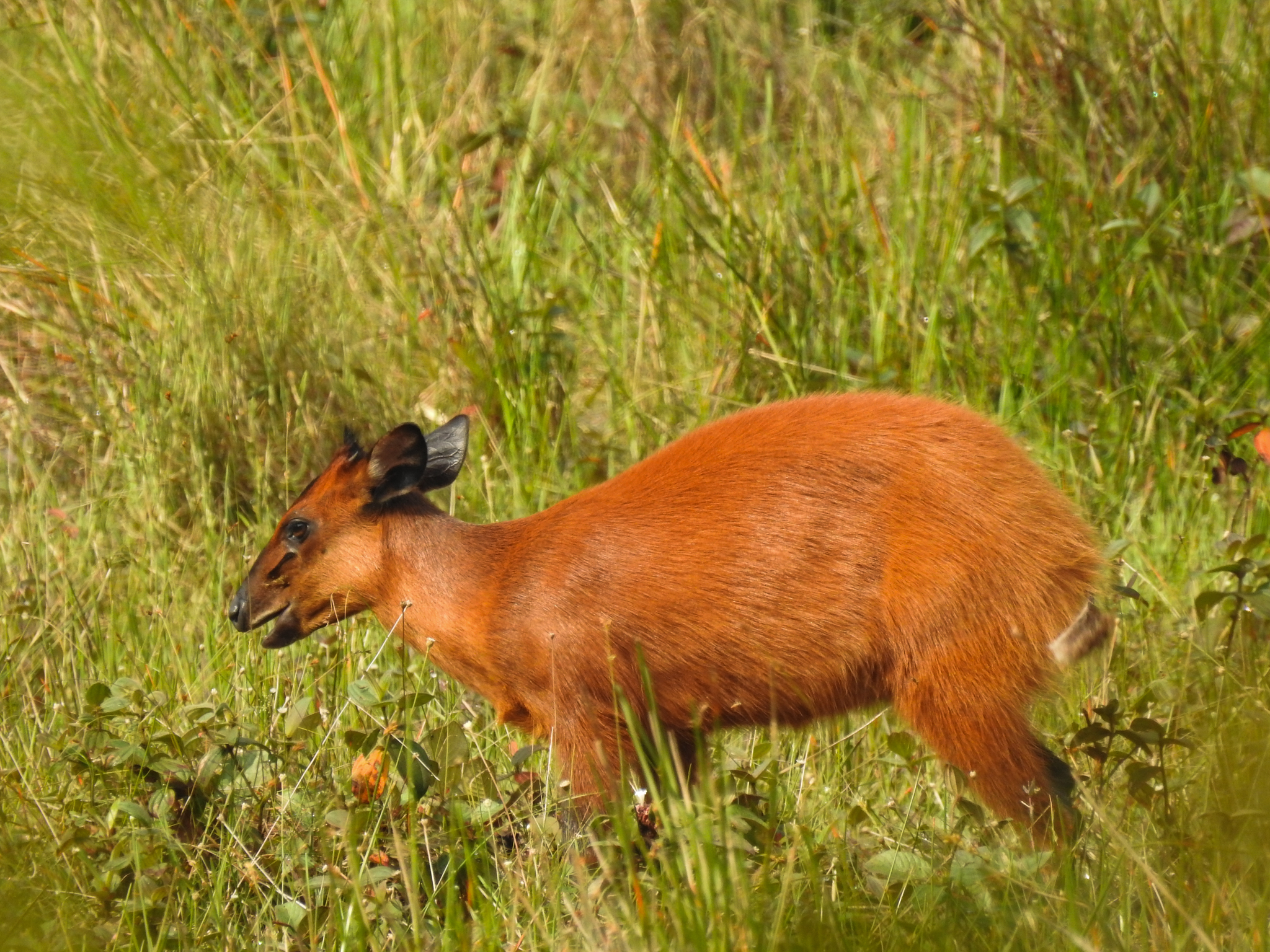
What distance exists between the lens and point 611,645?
3.94 meters

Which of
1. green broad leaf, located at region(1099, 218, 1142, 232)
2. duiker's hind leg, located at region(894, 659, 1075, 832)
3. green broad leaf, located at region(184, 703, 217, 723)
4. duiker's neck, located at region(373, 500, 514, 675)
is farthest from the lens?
green broad leaf, located at region(1099, 218, 1142, 232)

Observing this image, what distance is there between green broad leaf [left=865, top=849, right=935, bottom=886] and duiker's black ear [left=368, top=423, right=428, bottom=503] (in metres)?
1.69

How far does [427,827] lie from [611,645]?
2.05 ft

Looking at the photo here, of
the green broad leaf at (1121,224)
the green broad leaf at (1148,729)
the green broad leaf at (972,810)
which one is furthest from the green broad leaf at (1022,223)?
the green broad leaf at (972,810)

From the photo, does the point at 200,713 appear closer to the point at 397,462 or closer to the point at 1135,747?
the point at 397,462

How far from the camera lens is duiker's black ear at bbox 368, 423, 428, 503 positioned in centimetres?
420

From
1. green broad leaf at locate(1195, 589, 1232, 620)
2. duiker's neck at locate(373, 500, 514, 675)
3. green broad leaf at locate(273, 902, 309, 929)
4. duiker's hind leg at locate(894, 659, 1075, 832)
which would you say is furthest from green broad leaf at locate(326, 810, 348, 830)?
green broad leaf at locate(1195, 589, 1232, 620)

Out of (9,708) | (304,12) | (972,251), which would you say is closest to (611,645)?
(9,708)

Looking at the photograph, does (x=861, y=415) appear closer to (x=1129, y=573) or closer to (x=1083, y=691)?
(x=1083, y=691)

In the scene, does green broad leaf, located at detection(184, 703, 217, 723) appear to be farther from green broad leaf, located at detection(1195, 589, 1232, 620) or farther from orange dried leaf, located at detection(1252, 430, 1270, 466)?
orange dried leaf, located at detection(1252, 430, 1270, 466)

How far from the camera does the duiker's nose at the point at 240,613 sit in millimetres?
4258

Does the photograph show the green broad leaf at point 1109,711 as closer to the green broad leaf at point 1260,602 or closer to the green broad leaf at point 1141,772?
the green broad leaf at point 1141,772

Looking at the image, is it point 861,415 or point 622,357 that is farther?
point 622,357

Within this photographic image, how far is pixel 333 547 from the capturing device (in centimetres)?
431
